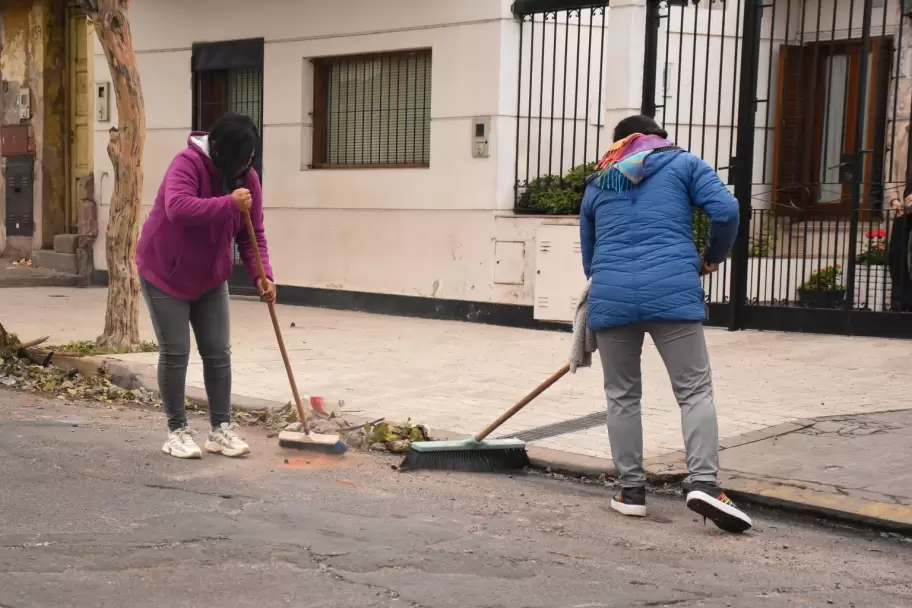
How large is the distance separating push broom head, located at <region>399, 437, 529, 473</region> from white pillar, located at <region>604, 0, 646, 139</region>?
577 cm

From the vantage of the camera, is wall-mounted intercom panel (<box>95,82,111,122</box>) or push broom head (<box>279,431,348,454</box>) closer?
push broom head (<box>279,431,348,454</box>)

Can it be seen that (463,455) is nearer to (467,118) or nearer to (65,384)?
(65,384)

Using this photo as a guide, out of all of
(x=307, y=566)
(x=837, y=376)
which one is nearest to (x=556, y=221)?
(x=837, y=376)

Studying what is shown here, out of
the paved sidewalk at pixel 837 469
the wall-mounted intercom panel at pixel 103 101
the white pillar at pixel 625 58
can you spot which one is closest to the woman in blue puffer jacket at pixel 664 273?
the paved sidewalk at pixel 837 469

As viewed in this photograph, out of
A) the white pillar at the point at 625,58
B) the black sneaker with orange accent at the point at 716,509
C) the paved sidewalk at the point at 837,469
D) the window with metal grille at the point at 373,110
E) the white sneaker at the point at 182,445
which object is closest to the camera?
the black sneaker with orange accent at the point at 716,509

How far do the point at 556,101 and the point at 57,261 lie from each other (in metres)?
7.85

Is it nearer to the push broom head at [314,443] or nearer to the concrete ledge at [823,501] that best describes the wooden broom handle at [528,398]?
the push broom head at [314,443]

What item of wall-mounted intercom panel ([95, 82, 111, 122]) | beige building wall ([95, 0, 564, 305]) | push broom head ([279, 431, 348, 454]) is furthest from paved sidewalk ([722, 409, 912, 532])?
wall-mounted intercom panel ([95, 82, 111, 122])

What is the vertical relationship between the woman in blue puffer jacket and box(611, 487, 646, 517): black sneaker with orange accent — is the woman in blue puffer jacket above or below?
above

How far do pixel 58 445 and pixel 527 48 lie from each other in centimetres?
708

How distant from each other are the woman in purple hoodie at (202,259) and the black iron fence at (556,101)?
5965 mm

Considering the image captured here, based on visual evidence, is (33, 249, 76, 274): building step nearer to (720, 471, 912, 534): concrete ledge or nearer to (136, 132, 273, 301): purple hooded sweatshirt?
(136, 132, 273, 301): purple hooded sweatshirt

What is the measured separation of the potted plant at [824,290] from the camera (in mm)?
10734

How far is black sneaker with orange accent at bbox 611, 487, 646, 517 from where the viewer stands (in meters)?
5.16
